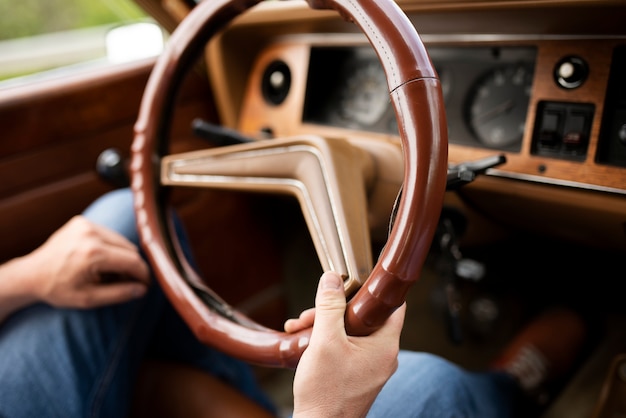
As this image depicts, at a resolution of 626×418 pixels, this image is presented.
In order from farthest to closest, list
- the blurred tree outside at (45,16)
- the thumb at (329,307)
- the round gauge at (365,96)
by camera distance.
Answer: the blurred tree outside at (45,16) < the round gauge at (365,96) < the thumb at (329,307)

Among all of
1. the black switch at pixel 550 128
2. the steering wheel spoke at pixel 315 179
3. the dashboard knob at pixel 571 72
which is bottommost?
the steering wheel spoke at pixel 315 179

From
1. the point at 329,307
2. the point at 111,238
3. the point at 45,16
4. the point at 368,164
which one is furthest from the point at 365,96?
the point at 45,16

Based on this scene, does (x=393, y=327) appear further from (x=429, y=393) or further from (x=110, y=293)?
(x=110, y=293)

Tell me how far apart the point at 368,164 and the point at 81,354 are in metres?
0.44

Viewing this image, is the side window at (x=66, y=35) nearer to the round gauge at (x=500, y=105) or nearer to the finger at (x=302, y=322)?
the round gauge at (x=500, y=105)

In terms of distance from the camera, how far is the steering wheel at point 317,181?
20.4 inches

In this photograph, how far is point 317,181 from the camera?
0.67m

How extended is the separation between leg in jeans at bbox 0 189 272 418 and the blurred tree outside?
3.58 ft

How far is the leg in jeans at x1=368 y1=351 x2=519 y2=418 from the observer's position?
0.65 meters

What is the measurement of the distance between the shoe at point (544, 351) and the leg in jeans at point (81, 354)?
21.6 inches

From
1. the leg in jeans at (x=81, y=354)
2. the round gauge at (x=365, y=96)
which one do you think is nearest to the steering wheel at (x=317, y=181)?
the leg in jeans at (x=81, y=354)

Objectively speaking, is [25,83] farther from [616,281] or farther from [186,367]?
[616,281]

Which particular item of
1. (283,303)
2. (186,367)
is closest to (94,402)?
(186,367)

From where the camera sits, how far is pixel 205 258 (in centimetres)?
129
